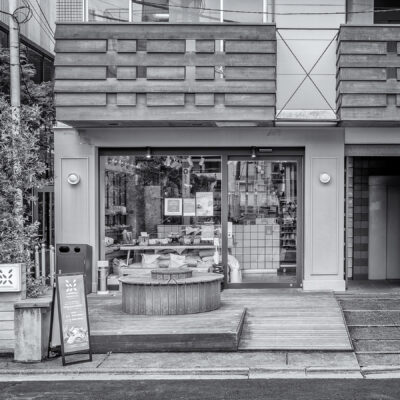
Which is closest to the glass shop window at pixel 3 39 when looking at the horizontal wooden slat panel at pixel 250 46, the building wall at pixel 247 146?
the building wall at pixel 247 146

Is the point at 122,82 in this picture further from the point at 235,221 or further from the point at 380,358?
the point at 380,358

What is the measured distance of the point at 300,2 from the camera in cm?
1345

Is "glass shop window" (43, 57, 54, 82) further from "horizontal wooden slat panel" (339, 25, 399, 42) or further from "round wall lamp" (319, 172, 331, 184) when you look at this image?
"horizontal wooden slat panel" (339, 25, 399, 42)

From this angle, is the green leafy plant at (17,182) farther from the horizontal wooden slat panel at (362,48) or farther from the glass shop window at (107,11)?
the horizontal wooden slat panel at (362,48)

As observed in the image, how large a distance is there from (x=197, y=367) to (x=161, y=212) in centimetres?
591

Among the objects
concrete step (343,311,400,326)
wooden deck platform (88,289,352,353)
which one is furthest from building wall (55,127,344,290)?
concrete step (343,311,400,326)

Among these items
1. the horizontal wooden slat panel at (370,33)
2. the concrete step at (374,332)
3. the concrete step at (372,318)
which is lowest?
the concrete step at (374,332)

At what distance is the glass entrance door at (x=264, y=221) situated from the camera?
1391cm

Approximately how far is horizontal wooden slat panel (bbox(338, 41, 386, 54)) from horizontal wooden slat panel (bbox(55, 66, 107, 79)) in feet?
15.9

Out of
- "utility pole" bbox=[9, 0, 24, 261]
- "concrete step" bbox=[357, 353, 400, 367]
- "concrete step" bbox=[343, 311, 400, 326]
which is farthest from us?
"utility pole" bbox=[9, 0, 24, 261]

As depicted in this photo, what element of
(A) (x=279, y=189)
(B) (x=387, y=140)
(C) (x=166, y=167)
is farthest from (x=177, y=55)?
(B) (x=387, y=140)

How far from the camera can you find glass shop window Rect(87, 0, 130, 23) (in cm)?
1302

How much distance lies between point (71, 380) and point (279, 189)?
728 cm

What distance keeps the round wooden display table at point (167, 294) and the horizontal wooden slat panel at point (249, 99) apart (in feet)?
12.5
